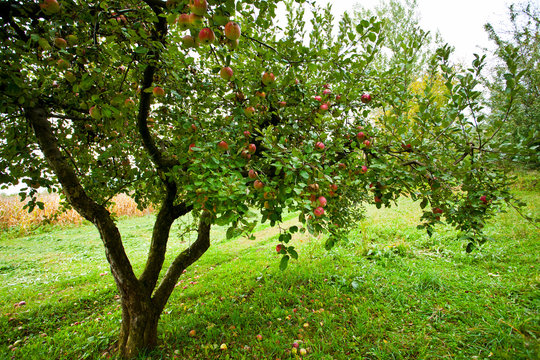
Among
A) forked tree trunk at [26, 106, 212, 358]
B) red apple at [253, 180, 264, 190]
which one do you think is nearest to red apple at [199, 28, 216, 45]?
red apple at [253, 180, 264, 190]

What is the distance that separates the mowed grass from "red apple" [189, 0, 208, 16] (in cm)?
289

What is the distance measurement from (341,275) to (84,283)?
5.14 meters

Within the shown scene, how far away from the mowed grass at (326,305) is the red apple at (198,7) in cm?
289

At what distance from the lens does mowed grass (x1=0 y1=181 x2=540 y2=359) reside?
257 cm

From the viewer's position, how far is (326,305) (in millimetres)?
3373

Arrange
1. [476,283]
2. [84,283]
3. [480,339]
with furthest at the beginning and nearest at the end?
[84,283]
[476,283]
[480,339]

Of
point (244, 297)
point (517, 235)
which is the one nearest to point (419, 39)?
point (244, 297)

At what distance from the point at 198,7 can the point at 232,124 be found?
1.28m

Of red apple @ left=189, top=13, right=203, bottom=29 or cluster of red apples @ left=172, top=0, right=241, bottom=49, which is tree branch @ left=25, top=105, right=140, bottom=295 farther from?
red apple @ left=189, top=13, right=203, bottom=29

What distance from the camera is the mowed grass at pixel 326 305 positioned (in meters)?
2.57

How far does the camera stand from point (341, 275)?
412cm

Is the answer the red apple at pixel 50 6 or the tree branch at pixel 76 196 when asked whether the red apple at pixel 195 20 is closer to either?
the red apple at pixel 50 6

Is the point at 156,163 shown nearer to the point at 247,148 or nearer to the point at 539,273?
the point at 247,148

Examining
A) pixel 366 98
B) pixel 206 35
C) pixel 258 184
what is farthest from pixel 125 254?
pixel 366 98
